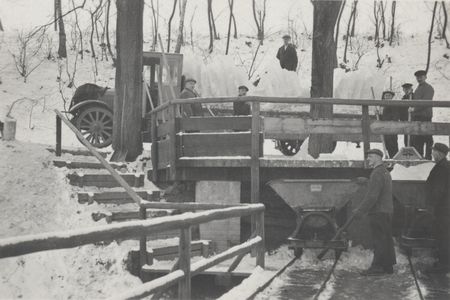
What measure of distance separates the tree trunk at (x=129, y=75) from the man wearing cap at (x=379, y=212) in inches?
234

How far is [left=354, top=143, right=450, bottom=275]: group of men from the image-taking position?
8.58 metres

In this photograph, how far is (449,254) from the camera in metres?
8.75

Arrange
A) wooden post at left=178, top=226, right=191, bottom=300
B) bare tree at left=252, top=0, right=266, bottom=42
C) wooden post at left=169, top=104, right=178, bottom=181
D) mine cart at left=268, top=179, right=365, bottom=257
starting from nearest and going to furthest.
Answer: wooden post at left=178, top=226, right=191, bottom=300 → mine cart at left=268, top=179, right=365, bottom=257 → wooden post at left=169, top=104, right=178, bottom=181 → bare tree at left=252, top=0, right=266, bottom=42

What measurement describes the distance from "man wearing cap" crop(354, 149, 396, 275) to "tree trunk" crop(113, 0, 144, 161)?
5943mm

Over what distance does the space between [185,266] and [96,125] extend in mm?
10213

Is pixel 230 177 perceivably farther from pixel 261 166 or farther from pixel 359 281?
pixel 359 281

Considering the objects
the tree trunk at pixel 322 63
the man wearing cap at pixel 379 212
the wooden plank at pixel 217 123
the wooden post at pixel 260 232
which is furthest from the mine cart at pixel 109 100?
the man wearing cap at pixel 379 212

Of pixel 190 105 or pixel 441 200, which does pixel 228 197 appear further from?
pixel 441 200

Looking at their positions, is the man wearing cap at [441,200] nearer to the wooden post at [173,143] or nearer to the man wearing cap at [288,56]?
the wooden post at [173,143]

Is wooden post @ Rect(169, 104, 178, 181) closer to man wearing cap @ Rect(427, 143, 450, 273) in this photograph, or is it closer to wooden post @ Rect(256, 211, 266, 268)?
wooden post @ Rect(256, 211, 266, 268)

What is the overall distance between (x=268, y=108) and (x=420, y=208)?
20.4ft

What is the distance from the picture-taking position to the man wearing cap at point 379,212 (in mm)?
8555

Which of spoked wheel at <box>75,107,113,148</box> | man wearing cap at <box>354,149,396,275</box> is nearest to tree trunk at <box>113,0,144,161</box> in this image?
spoked wheel at <box>75,107,113,148</box>

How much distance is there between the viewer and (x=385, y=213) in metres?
8.67
